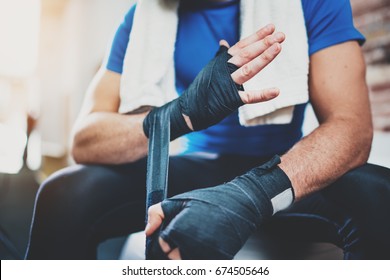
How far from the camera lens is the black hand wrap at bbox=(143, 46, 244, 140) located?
0.45 m

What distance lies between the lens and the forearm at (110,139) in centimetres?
61

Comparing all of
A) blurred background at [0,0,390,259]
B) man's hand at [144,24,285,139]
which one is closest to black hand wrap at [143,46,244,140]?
man's hand at [144,24,285,139]

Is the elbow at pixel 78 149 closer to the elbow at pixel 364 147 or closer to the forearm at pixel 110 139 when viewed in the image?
the forearm at pixel 110 139

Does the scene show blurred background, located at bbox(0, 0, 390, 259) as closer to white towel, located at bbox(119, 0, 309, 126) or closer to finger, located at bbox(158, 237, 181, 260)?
white towel, located at bbox(119, 0, 309, 126)

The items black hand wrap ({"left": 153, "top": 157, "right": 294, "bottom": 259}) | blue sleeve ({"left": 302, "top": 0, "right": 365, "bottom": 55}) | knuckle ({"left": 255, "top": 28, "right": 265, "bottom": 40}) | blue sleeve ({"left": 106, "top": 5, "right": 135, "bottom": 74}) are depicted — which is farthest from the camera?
blue sleeve ({"left": 106, "top": 5, "right": 135, "bottom": 74})

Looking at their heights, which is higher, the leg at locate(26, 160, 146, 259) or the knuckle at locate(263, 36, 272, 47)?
the knuckle at locate(263, 36, 272, 47)

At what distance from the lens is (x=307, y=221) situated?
0.59m

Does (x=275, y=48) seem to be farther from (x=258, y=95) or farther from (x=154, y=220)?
(x=154, y=220)

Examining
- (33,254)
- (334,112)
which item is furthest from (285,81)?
(33,254)

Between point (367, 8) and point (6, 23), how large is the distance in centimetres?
89

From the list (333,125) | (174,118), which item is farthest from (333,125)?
(174,118)

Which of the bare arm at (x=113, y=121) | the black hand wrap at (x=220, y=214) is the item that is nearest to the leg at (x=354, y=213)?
the black hand wrap at (x=220, y=214)

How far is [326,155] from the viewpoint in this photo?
1.72 feet

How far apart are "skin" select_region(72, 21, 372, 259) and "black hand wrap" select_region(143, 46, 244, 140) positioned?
0.04 ft
